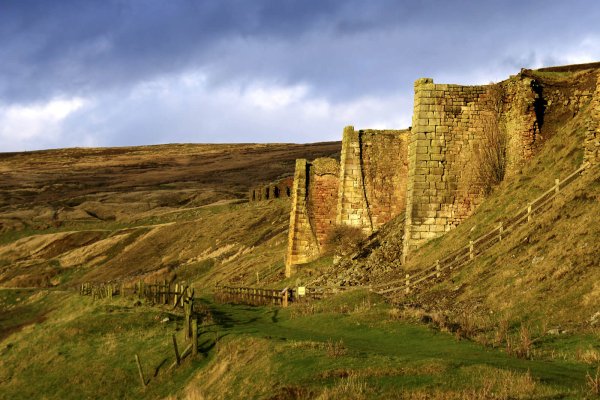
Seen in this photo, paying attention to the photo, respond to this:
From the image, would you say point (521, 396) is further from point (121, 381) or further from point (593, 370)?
point (121, 381)

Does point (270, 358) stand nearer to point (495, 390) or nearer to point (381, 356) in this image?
point (381, 356)

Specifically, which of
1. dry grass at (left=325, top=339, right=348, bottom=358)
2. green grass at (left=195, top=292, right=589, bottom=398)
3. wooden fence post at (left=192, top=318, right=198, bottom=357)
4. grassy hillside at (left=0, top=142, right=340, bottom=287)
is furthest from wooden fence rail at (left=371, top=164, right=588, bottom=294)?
grassy hillside at (left=0, top=142, right=340, bottom=287)

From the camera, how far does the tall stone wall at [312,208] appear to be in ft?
143

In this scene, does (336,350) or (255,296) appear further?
(255,296)

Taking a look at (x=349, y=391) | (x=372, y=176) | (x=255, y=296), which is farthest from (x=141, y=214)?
(x=349, y=391)

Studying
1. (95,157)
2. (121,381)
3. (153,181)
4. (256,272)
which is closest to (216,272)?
(256,272)

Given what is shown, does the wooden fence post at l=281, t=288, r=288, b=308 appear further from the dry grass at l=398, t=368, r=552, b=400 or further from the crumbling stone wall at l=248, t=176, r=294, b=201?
the crumbling stone wall at l=248, t=176, r=294, b=201

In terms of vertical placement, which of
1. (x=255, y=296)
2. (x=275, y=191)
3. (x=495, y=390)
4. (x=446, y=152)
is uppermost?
(x=275, y=191)

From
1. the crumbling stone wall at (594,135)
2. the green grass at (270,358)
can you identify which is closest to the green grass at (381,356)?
the green grass at (270,358)

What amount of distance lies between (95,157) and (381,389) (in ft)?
540

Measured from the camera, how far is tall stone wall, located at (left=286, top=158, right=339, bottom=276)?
43.5 m

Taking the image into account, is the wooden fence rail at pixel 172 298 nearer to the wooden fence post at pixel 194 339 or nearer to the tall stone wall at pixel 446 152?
the wooden fence post at pixel 194 339

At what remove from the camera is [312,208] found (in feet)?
144

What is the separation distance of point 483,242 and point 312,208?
Answer: 54.7 feet
